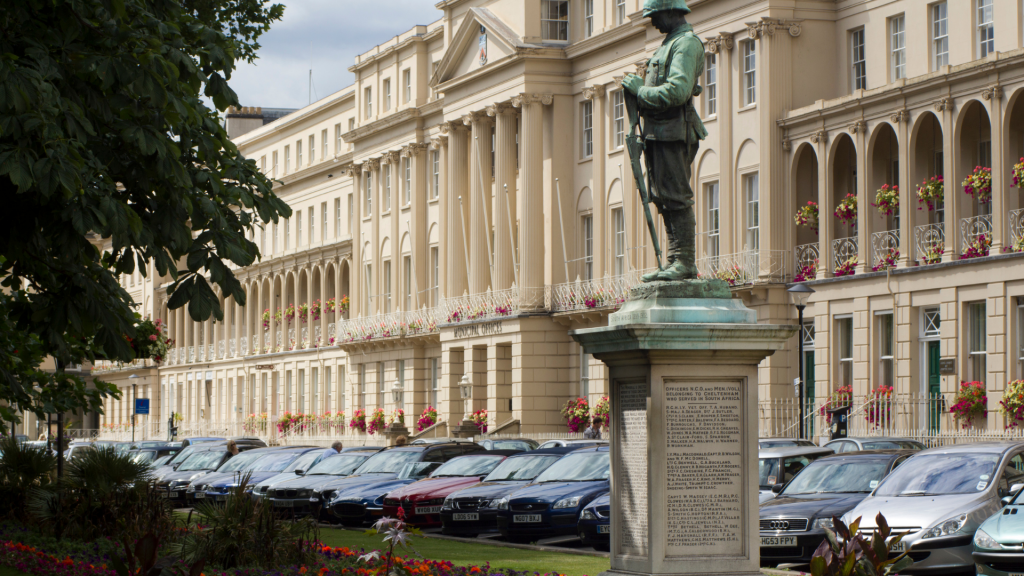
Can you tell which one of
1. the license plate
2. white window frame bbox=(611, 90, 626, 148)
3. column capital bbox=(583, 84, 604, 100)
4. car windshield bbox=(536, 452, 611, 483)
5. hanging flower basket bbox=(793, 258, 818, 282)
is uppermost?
column capital bbox=(583, 84, 604, 100)

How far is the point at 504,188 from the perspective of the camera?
2100 inches

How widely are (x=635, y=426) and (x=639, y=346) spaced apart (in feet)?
2.30

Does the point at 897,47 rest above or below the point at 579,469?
above

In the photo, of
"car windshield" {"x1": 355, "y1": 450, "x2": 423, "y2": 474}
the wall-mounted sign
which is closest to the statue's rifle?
"car windshield" {"x1": 355, "y1": 450, "x2": 423, "y2": 474}

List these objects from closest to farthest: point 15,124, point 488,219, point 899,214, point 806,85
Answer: point 15,124 < point 899,214 < point 806,85 < point 488,219

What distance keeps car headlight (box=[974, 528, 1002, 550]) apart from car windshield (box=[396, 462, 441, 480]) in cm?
1416

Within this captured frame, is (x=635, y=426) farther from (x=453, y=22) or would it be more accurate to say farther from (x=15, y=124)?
(x=453, y=22)

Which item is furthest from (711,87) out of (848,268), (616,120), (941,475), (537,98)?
(941,475)

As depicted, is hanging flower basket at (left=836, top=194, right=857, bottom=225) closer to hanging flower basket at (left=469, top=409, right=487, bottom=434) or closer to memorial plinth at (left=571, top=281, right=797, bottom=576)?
hanging flower basket at (left=469, top=409, right=487, bottom=434)

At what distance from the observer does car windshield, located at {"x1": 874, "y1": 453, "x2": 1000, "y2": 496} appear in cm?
1722

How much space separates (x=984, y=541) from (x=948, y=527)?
1.15 m

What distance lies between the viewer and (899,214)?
121 ft

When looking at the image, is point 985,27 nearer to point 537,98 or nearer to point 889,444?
point 889,444

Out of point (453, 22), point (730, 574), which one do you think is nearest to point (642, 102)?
point (730, 574)
